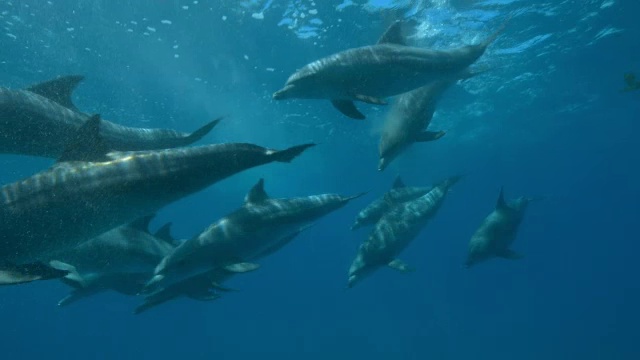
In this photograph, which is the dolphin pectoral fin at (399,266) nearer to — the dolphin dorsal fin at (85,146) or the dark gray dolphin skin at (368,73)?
the dark gray dolphin skin at (368,73)

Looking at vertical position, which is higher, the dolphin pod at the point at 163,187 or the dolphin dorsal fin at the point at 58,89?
the dolphin dorsal fin at the point at 58,89

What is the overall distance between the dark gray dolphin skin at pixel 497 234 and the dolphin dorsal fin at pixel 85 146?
10351 millimetres

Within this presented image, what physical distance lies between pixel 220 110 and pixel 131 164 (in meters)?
24.6

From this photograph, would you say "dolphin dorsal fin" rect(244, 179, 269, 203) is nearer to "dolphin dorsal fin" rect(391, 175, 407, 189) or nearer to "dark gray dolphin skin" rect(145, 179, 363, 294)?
"dark gray dolphin skin" rect(145, 179, 363, 294)

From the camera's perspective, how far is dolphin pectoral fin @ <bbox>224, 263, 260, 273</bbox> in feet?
25.2

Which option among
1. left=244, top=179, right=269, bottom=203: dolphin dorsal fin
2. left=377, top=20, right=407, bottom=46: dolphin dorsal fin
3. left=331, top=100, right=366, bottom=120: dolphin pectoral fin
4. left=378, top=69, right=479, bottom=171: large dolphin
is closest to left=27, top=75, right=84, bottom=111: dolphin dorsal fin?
left=244, top=179, right=269, bottom=203: dolphin dorsal fin

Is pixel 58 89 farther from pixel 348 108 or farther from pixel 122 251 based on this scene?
pixel 348 108

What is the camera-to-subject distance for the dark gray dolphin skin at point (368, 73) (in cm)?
682

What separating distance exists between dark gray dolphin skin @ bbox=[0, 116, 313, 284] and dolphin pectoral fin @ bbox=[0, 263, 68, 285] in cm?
1

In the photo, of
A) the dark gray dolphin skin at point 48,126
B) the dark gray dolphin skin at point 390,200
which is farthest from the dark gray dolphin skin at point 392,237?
the dark gray dolphin skin at point 48,126

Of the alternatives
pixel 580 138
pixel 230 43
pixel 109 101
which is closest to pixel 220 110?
pixel 109 101

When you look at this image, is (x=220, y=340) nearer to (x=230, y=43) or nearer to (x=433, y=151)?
(x=433, y=151)

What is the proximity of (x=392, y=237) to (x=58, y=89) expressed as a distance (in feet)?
26.3

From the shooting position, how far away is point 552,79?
3228 cm
